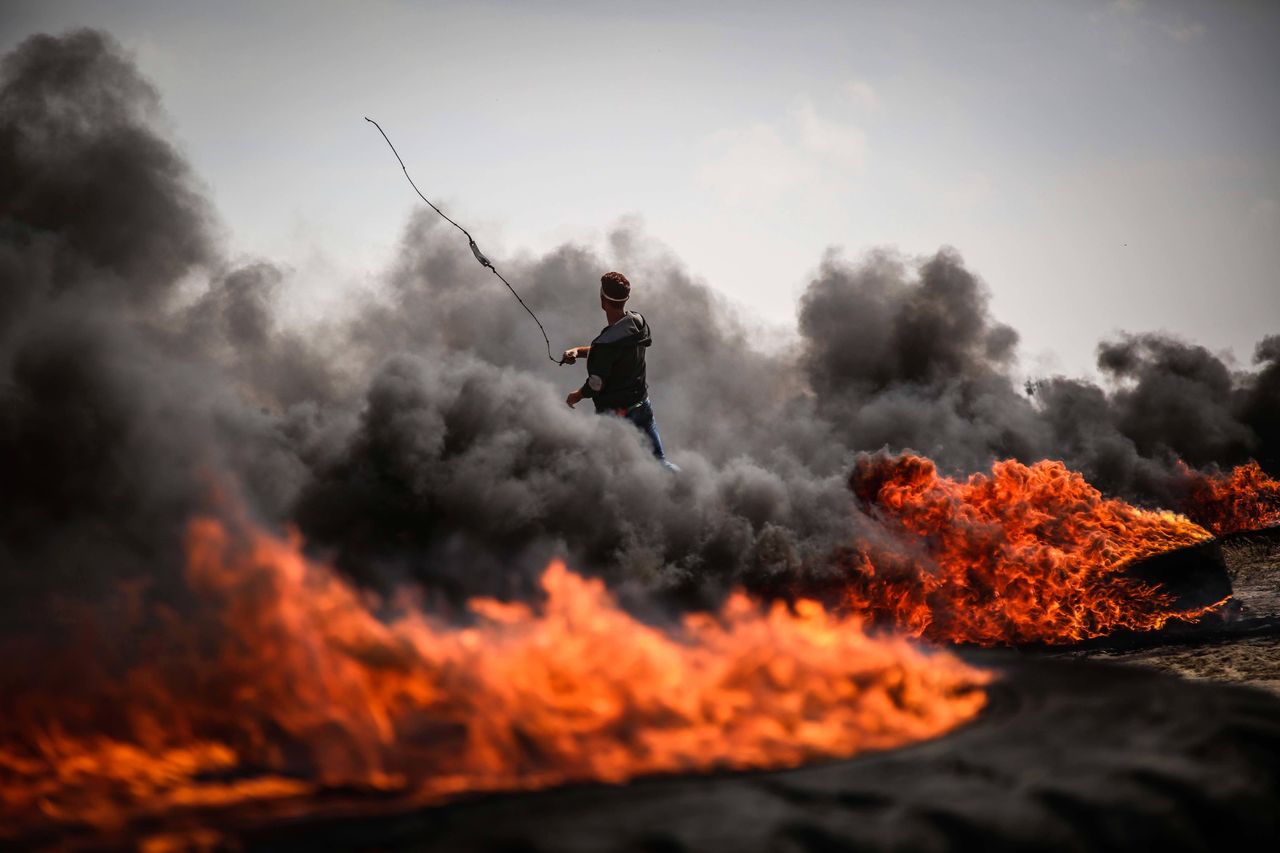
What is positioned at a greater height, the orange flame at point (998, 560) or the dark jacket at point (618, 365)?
the dark jacket at point (618, 365)

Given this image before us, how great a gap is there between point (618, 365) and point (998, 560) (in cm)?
497

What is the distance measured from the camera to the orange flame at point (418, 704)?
466cm

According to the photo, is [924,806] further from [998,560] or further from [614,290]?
[614,290]

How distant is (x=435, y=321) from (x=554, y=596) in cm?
2007

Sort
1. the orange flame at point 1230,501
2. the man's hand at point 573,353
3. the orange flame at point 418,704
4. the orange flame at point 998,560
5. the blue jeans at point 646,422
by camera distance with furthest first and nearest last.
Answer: the orange flame at point 1230,501
the blue jeans at point 646,422
the man's hand at point 573,353
the orange flame at point 998,560
the orange flame at point 418,704

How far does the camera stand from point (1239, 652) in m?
8.60

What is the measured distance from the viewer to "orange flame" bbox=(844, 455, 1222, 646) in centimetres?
915

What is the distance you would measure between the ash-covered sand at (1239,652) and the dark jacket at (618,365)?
5881 millimetres

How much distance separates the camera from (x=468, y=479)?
870cm

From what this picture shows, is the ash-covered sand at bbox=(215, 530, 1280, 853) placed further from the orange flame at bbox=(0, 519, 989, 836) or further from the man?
the man

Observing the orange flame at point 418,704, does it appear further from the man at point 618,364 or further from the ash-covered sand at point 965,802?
the man at point 618,364

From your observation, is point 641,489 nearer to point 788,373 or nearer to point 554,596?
point 554,596

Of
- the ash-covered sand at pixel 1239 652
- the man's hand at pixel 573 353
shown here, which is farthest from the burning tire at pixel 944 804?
the man's hand at pixel 573 353

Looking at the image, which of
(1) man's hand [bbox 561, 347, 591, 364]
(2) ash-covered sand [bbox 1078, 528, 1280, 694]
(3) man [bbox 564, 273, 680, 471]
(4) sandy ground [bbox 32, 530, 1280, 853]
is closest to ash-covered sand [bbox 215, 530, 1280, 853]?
(4) sandy ground [bbox 32, 530, 1280, 853]
